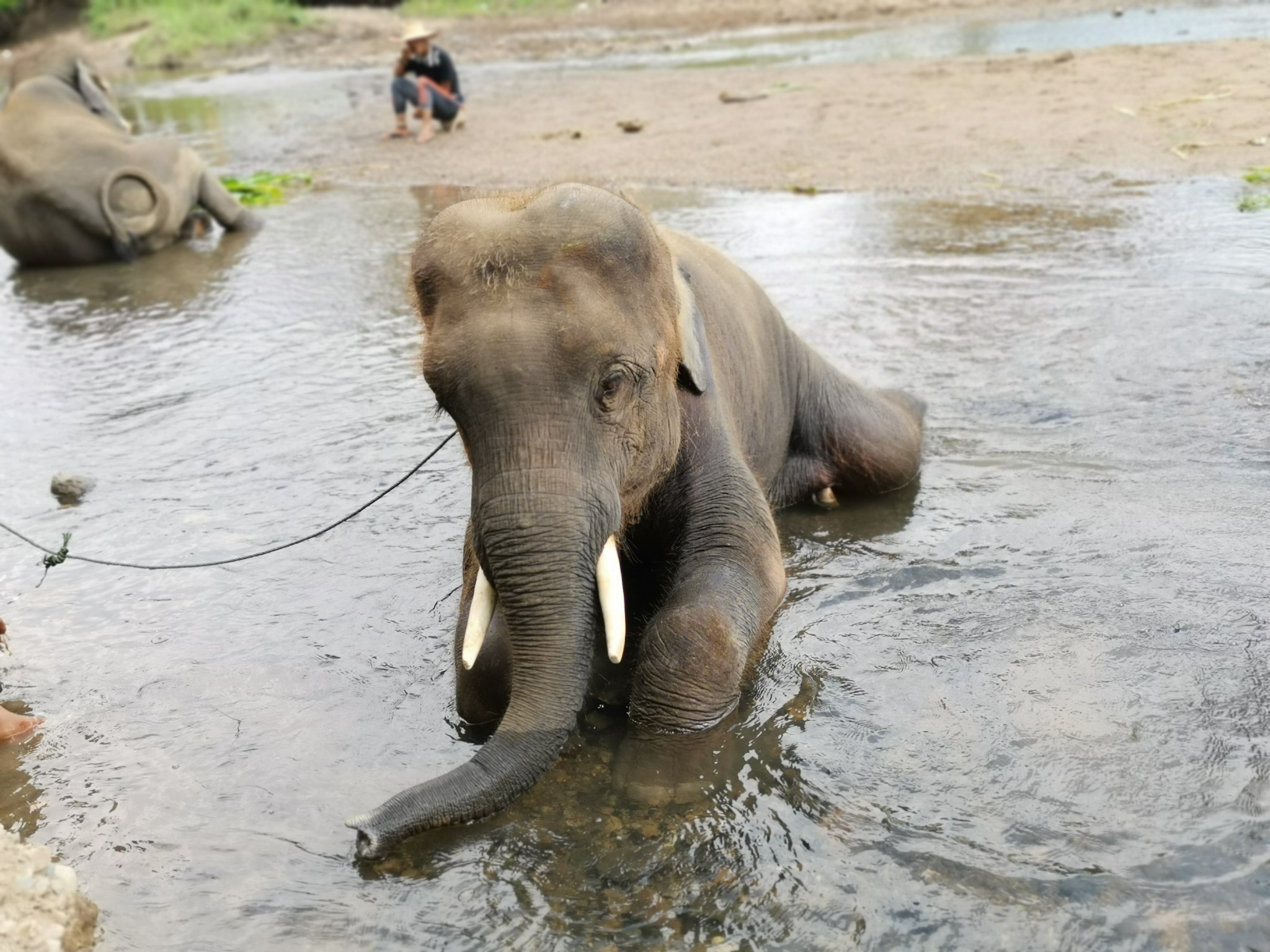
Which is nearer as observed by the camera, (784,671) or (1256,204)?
(784,671)

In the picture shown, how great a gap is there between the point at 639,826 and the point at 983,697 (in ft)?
4.22

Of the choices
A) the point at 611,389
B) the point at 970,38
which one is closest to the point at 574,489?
the point at 611,389

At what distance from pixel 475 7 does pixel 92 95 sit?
25940mm

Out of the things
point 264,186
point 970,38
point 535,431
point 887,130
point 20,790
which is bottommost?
point 20,790

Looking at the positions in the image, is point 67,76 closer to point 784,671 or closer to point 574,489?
point 784,671

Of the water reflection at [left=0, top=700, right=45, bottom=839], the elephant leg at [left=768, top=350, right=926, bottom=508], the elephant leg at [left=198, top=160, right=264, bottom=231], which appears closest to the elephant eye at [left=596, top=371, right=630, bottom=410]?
the water reflection at [left=0, top=700, right=45, bottom=839]

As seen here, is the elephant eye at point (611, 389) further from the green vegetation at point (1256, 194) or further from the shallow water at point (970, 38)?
the shallow water at point (970, 38)

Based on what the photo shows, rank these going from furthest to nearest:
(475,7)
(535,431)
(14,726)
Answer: (475,7) → (14,726) → (535,431)

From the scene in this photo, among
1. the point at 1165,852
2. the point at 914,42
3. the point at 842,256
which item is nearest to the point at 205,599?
the point at 1165,852

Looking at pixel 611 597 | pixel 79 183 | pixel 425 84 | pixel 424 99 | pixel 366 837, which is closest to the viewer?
pixel 366 837

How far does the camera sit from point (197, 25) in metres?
37.8

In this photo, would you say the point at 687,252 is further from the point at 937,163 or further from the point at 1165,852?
the point at 937,163

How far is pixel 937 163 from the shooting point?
12883mm

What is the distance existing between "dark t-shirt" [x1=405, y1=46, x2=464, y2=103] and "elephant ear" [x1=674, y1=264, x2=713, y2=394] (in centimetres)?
1374
